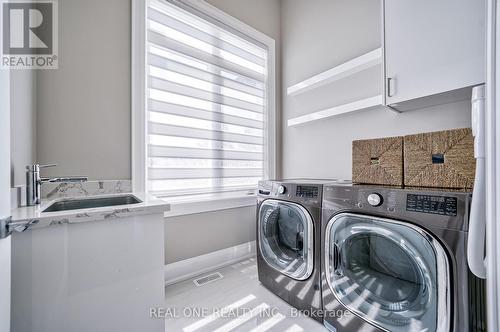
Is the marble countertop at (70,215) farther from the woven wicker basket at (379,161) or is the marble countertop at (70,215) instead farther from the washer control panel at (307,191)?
the woven wicker basket at (379,161)

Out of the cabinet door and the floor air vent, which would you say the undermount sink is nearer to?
the floor air vent

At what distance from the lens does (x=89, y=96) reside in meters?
1.54

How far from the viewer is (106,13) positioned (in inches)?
63.0

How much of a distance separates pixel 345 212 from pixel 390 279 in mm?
449

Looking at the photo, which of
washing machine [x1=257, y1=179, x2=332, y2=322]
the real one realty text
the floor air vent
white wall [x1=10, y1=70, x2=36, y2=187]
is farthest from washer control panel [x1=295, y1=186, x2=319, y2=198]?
white wall [x1=10, y1=70, x2=36, y2=187]

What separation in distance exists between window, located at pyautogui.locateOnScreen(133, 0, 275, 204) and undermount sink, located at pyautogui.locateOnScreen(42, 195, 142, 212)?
265mm

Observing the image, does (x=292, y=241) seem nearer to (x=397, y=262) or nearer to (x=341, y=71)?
(x=397, y=262)

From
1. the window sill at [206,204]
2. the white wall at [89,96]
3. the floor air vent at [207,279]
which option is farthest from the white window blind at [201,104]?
the floor air vent at [207,279]

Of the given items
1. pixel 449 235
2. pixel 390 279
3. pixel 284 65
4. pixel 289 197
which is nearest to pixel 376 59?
pixel 284 65

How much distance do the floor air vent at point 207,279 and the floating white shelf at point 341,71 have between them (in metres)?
2.22

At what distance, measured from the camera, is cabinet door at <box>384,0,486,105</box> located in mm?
1069

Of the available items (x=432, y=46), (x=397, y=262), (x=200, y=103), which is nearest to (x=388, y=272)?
(x=397, y=262)

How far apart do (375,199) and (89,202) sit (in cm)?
183

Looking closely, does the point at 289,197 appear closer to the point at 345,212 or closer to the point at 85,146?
the point at 345,212
